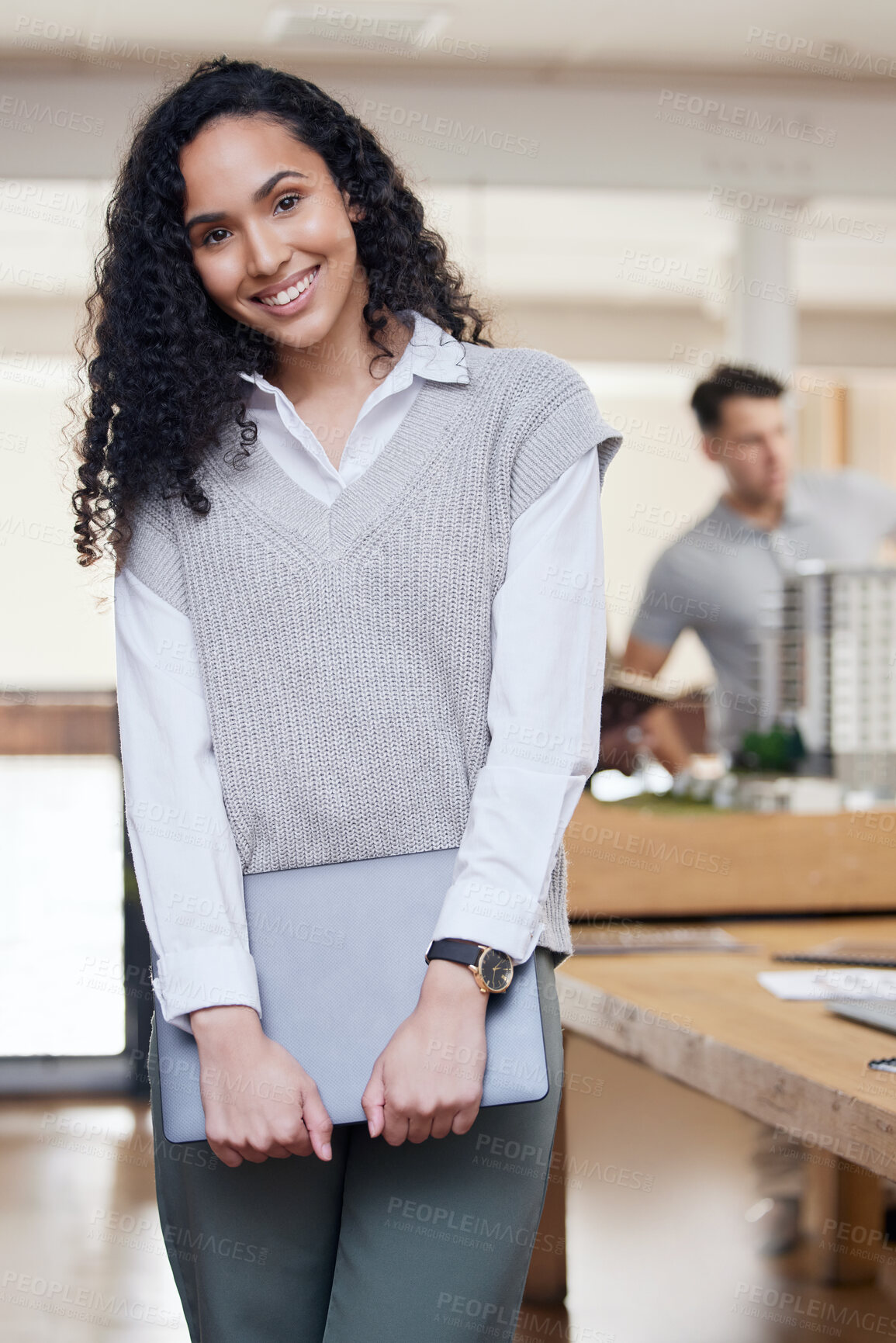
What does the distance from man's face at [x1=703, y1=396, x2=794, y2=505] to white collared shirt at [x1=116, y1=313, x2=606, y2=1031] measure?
7.54 feet

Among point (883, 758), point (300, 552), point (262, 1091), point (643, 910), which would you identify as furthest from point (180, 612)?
point (883, 758)

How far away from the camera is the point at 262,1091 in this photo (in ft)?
2.93

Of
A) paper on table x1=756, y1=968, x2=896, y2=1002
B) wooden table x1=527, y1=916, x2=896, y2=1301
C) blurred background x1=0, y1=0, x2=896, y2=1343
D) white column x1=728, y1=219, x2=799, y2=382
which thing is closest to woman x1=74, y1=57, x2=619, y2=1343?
blurred background x1=0, y1=0, x2=896, y2=1343

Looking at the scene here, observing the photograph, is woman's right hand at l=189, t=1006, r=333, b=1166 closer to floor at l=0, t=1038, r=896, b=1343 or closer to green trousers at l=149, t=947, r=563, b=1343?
green trousers at l=149, t=947, r=563, b=1343

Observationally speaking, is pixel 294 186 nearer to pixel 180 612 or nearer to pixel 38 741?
pixel 180 612

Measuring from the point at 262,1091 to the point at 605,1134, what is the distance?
243 centimetres

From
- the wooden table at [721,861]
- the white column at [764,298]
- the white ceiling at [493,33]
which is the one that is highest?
the white ceiling at [493,33]

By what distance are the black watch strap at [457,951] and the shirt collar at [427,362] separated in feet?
1.29

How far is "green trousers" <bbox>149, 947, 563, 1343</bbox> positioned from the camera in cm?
92

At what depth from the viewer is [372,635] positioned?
96 centimetres

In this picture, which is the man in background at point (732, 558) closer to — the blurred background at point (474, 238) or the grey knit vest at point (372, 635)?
the blurred background at point (474, 238)

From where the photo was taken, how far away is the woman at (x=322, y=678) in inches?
36.2

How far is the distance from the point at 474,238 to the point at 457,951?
5026 mm

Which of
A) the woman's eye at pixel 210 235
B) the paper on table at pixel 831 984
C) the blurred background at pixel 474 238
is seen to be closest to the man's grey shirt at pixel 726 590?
the blurred background at pixel 474 238
